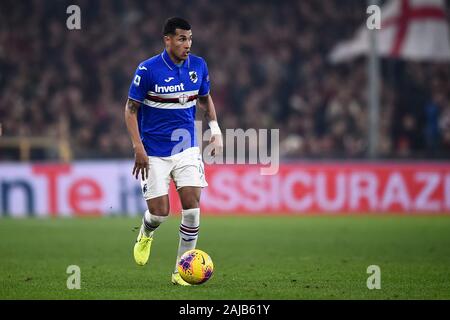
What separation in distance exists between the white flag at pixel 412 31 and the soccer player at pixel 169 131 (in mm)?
15326

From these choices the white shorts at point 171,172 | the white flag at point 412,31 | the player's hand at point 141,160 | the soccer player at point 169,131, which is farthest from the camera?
the white flag at point 412,31

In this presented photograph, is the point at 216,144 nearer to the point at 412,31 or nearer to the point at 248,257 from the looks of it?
the point at 248,257

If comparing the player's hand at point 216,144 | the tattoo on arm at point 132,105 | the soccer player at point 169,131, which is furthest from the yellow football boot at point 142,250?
the tattoo on arm at point 132,105

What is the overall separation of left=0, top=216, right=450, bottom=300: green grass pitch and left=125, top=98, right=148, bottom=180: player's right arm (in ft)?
3.89

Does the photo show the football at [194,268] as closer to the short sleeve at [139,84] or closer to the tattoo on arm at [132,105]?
the tattoo on arm at [132,105]

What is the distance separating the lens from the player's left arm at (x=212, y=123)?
33.1ft

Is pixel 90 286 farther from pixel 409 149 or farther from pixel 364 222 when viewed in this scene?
pixel 409 149

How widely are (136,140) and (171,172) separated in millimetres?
590

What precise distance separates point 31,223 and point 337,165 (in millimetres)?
6923

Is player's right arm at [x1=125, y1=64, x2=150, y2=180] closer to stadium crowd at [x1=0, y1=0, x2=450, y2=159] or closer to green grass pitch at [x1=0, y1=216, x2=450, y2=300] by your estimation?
green grass pitch at [x1=0, y1=216, x2=450, y2=300]

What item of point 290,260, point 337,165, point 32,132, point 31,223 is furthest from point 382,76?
point 290,260

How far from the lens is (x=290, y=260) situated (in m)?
12.6

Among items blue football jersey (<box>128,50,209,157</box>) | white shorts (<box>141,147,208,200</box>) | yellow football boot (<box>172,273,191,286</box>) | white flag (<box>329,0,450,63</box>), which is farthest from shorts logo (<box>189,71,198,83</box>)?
white flag (<box>329,0,450,63</box>)

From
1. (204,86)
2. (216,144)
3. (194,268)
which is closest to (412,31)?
(204,86)
